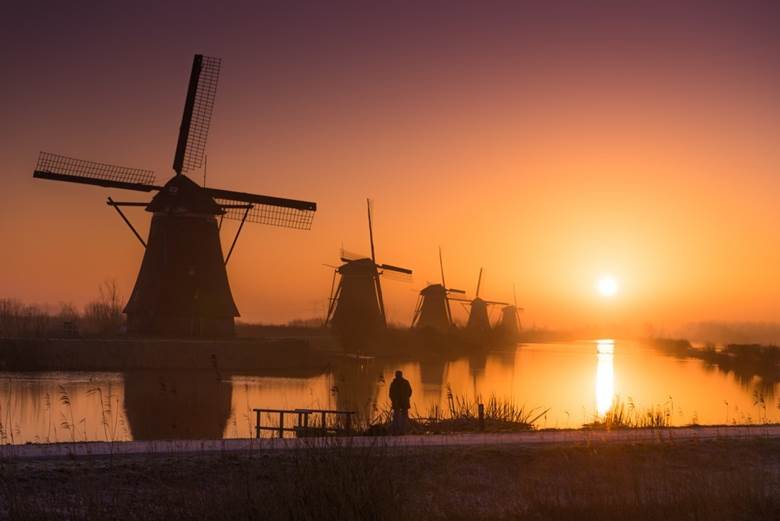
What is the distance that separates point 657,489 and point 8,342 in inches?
1573

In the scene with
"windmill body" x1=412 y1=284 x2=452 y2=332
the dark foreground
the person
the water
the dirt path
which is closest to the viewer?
the dark foreground

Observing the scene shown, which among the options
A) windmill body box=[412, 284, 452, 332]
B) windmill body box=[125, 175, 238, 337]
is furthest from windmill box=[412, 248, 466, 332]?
windmill body box=[125, 175, 238, 337]

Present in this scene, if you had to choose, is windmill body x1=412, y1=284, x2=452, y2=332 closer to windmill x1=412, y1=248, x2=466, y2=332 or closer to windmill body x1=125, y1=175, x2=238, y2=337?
windmill x1=412, y1=248, x2=466, y2=332

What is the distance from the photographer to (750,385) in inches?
1950

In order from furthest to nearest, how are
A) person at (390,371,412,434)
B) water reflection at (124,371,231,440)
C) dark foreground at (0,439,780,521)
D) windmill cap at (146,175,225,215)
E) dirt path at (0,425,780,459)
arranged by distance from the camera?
1. windmill cap at (146,175,225,215)
2. water reflection at (124,371,231,440)
3. person at (390,371,412,434)
4. dirt path at (0,425,780,459)
5. dark foreground at (0,439,780,521)

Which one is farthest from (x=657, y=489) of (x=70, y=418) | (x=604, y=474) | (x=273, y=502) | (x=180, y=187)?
(x=180, y=187)

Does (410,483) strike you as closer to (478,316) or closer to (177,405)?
(177,405)

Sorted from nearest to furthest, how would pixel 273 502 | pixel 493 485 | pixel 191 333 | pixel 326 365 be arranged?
pixel 273 502
pixel 493 485
pixel 191 333
pixel 326 365

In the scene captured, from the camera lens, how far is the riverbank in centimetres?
973

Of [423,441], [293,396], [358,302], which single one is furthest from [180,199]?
[423,441]

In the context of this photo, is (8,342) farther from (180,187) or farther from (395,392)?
(395,392)

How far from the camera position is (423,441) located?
16.0 meters

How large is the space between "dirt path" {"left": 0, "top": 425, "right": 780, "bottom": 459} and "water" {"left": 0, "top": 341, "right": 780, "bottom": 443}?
4.53m

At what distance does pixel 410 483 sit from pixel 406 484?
60cm
